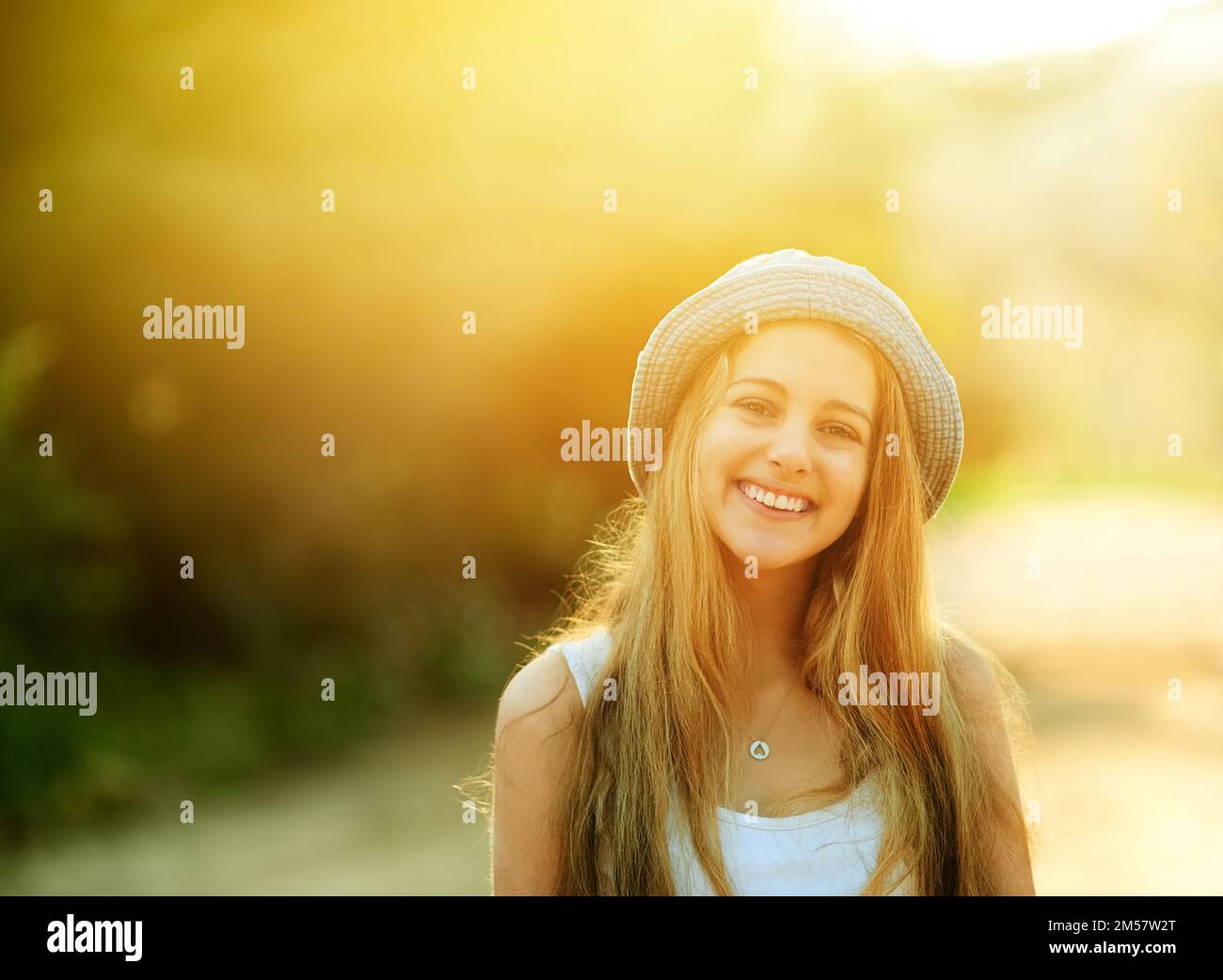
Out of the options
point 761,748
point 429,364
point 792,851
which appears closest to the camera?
point 792,851

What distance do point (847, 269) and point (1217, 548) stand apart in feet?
5.66

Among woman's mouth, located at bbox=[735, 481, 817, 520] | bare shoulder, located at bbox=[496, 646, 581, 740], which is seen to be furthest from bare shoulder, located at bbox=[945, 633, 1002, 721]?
bare shoulder, located at bbox=[496, 646, 581, 740]

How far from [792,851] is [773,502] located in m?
0.53

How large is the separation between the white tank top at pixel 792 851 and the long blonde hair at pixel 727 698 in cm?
2

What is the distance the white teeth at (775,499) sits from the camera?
1.75 metres

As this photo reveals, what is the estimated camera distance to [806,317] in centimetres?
169

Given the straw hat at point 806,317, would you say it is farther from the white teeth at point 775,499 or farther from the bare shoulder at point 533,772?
the bare shoulder at point 533,772

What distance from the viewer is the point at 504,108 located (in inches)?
108

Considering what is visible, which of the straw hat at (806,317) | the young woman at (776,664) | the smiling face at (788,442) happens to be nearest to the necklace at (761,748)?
the young woman at (776,664)

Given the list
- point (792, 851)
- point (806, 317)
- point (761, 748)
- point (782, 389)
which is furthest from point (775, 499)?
point (792, 851)

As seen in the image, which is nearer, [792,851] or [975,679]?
[792,851]

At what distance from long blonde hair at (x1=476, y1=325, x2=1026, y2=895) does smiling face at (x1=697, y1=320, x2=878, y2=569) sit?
3cm

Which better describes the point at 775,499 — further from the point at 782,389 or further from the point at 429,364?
the point at 429,364
